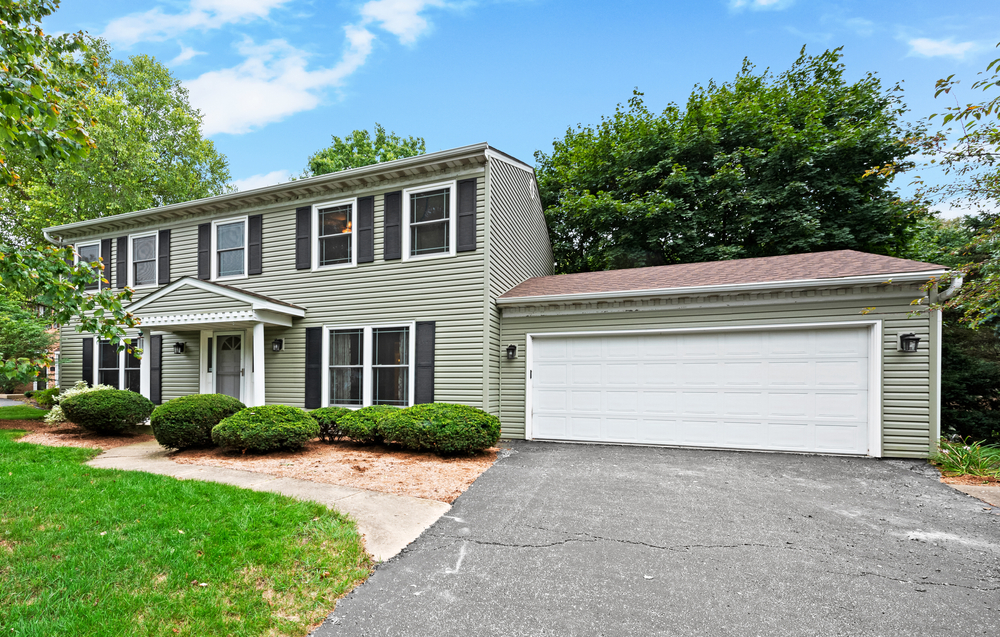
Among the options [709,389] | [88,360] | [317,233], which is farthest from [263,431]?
[88,360]

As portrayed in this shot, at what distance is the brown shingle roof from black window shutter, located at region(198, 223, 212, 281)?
270 inches

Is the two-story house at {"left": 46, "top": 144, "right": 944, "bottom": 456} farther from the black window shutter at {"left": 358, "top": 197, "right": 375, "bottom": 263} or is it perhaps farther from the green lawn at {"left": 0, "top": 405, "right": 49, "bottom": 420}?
the green lawn at {"left": 0, "top": 405, "right": 49, "bottom": 420}

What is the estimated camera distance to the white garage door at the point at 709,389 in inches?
258

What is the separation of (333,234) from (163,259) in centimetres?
478

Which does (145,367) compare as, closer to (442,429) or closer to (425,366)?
(425,366)

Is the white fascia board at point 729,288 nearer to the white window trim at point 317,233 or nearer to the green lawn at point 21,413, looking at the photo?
the white window trim at point 317,233

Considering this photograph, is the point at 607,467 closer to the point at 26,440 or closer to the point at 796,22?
the point at 26,440

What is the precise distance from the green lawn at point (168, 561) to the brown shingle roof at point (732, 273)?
5.36m

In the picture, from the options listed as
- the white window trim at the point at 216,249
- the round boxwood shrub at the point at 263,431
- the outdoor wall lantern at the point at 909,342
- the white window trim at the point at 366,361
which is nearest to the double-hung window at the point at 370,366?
the white window trim at the point at 366,361

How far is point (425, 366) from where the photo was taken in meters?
8.10

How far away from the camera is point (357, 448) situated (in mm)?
7027

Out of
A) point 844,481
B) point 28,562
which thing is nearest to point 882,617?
point 844,481

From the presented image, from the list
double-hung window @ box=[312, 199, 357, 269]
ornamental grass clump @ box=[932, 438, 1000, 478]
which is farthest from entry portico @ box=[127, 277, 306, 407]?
ornamental grass clump @ box=[932, 438, 1000, 478]

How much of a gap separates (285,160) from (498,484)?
22828 mm
